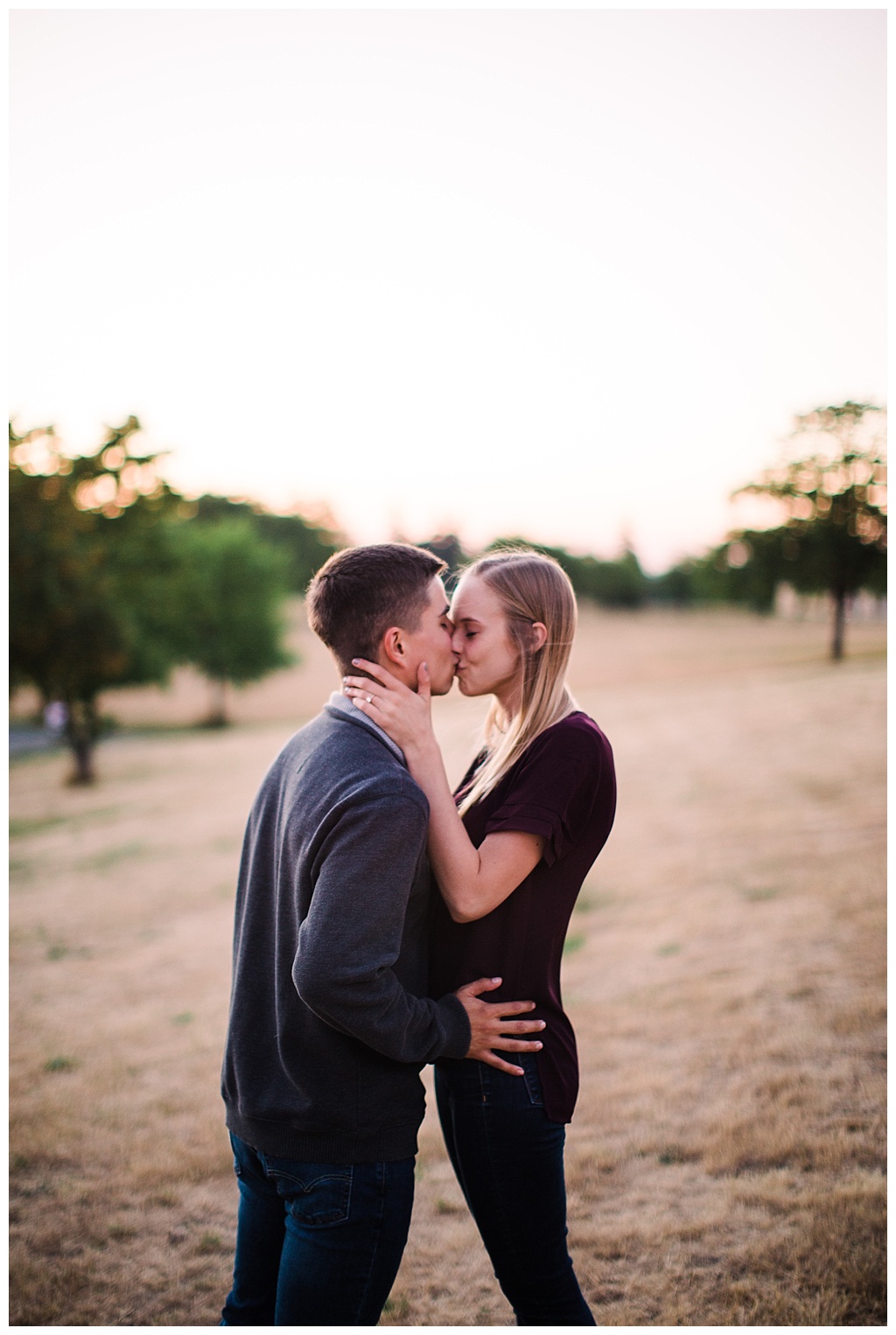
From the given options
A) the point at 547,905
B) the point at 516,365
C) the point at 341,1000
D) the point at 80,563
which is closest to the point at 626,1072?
the point at 547,905

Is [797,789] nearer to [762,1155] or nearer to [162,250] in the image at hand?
[762,1155]

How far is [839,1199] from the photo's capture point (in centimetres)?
366

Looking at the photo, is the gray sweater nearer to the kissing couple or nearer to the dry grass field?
the kissing couple

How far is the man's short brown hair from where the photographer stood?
6.40ft

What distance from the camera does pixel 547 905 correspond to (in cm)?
204

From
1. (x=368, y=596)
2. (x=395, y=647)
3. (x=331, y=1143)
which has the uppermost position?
(x=368, y=596)

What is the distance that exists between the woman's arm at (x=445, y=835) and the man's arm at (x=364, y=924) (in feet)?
0.53

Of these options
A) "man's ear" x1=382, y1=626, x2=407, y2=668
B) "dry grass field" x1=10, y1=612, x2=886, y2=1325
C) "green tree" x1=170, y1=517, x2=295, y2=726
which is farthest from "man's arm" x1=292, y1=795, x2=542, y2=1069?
"green tree" x1=170, y1=517, x2=295, y2=726

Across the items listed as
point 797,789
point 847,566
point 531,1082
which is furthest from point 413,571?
point 847,566

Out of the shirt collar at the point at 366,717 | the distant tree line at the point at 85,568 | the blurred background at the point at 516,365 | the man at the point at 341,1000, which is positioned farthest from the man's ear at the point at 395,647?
the distant tree line at the point at 85,568

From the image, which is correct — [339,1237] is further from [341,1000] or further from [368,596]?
[368,596]

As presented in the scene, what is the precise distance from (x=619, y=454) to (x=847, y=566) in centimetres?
967

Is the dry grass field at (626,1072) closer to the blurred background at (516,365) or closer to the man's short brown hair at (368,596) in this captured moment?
the blurred background at (516,365)

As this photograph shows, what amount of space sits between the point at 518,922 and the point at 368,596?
2.67ft
